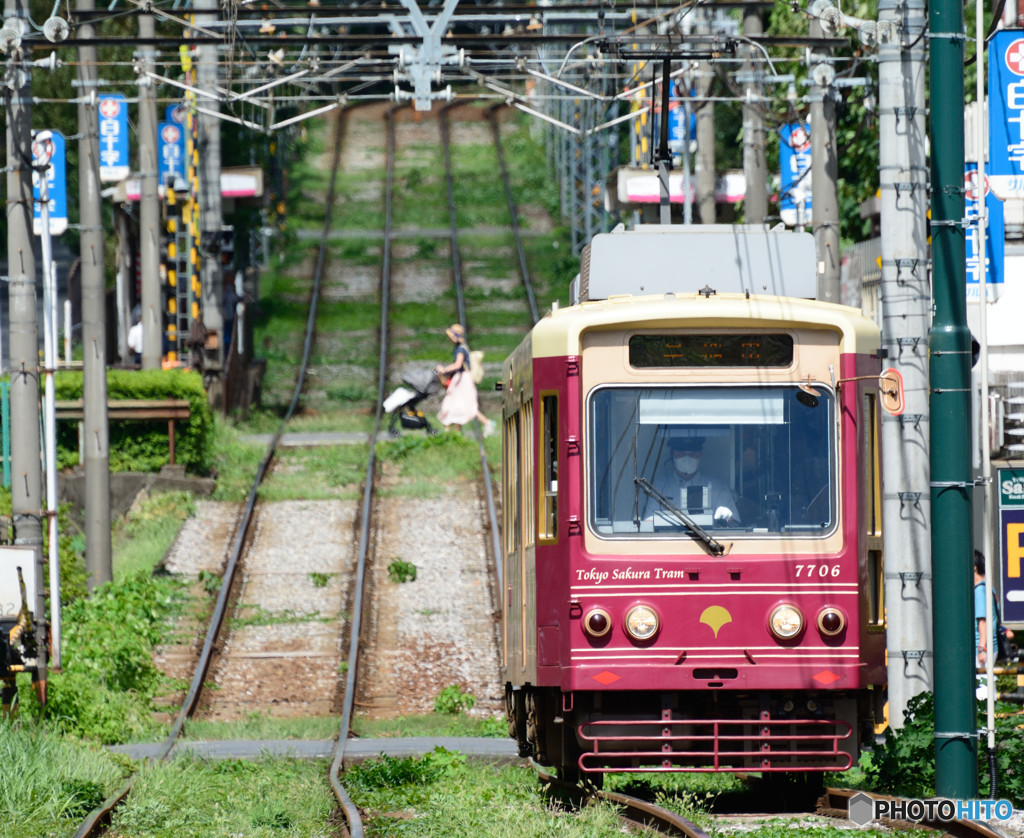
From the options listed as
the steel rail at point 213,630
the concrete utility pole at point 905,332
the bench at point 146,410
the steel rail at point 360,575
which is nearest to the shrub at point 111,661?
the steel rail at point 213,630

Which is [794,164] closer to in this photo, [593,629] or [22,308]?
[22,308]

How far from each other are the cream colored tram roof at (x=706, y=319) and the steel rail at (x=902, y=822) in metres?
2.71

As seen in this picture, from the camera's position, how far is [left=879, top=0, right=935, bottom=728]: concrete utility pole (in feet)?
40.3

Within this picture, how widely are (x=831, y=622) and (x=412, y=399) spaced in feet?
61.6

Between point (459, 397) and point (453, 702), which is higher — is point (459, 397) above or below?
above

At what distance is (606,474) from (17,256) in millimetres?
7436

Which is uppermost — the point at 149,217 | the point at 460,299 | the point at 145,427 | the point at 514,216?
the point at 149,217

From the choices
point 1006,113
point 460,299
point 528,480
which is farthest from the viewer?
point 460,299

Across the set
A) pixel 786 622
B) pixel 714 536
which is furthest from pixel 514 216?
pixel 786 622

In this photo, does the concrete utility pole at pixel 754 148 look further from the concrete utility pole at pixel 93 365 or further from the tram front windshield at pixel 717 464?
the tram front windshield at pixel 717 464

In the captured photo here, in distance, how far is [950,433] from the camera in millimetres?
9984

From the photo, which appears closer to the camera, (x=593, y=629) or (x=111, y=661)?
(x=593, y=629)

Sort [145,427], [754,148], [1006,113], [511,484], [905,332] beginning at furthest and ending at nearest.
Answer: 1. [145,427]
2. [754,148]
3. [1006,113]
4. [511,484]
5. [905,332]

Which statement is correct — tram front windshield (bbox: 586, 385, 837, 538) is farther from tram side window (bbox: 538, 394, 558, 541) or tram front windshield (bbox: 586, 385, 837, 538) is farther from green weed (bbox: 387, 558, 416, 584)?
green weed (bbox: 387, 558, 416, 584)
